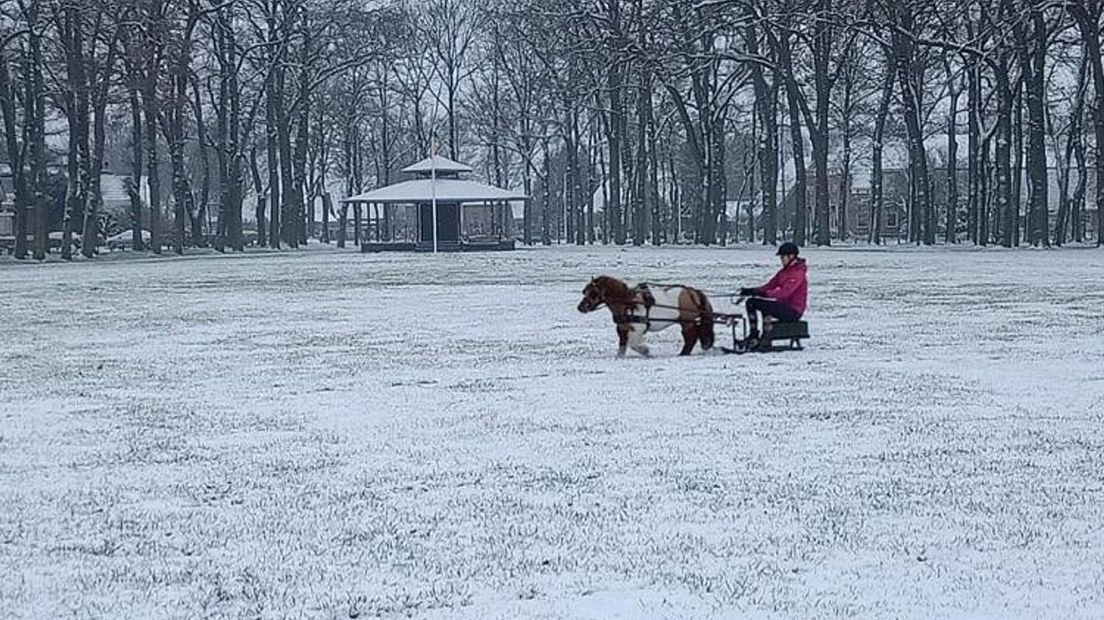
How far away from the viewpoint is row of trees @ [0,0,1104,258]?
50.7m

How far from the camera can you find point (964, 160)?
104562 mm

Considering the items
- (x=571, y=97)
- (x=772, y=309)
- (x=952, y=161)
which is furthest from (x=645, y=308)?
(x=571, y=97)

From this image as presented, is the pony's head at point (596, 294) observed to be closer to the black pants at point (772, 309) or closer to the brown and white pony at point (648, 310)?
the brown and white pony at point (648, 310)

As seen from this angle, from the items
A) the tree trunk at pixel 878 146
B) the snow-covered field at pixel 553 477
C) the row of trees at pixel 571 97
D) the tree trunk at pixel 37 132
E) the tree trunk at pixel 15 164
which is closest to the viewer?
the snow-covered field at pixel 553 477

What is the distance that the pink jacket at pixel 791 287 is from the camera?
51.2ft

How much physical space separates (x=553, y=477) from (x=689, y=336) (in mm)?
7230

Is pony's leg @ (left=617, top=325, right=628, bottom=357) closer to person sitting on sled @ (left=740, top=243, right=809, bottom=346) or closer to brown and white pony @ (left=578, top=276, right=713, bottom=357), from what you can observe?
brown and white pony @ (left=578, top=276, right=713, bottom=357)

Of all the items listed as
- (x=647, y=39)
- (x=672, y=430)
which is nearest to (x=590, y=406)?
(x=672, y=430)

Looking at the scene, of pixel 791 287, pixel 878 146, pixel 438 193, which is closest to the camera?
pixel 791 287

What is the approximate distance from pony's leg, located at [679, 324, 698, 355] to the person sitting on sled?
0.57 meters

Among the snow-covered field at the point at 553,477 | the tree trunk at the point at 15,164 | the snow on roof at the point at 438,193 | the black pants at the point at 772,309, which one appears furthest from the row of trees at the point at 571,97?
the snow-covered field at the point at 553,477

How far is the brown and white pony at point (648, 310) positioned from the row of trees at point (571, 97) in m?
30.4

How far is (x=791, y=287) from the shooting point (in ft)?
51.4

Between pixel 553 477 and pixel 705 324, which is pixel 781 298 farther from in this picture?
pixel 553 477
